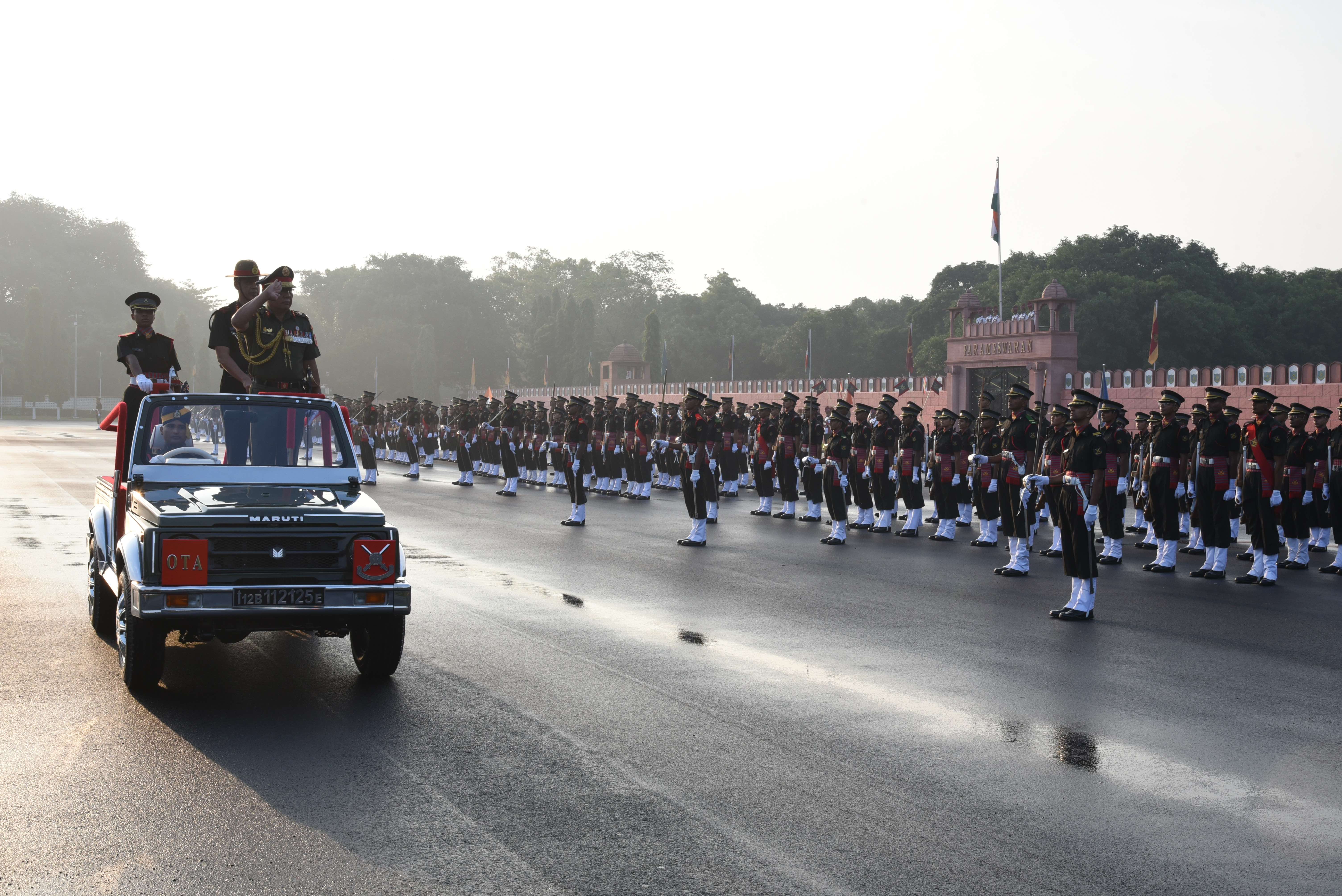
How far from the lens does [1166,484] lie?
45.6 feet

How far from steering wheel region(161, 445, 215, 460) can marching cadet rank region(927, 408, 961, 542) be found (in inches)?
463

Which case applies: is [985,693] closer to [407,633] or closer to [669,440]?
[407,633]

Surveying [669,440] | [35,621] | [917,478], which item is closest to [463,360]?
[669,440]

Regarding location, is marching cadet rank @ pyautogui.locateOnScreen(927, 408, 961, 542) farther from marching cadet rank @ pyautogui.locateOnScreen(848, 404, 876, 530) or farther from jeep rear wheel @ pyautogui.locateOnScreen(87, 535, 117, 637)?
jeep rear wheel @ pyautogui.locateOnScreen(87, 535, 117, 637)

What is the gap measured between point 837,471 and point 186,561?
1188 cm

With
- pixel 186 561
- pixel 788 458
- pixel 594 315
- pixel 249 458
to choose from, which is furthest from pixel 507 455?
pixel 594 315

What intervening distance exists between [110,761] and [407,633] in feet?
10.8

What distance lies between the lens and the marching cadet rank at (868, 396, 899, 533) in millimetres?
18344

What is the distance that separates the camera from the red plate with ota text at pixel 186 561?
6246 millimetres

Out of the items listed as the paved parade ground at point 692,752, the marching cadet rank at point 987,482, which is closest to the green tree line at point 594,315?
the marching cadet rank at point 987,482

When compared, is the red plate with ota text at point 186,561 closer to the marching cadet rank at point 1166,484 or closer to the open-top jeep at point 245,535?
the open-top jeep at point 245,535

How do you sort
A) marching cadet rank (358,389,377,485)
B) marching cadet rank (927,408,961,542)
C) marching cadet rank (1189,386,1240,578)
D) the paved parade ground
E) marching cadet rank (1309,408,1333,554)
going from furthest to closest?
marching cadet rank (358,389,377,485)
marching cadet rank (927,408,961,542)
marching cadet rank (1309,408,1333,554)
marching cadet rank (1189,386,1240,578)
the paved parade ground

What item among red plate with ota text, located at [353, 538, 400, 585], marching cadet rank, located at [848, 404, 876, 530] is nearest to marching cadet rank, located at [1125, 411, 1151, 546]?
marching cadet rank, located at [848, 404, 876, 530]

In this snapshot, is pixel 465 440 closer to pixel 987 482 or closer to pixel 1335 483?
pixel 987 482
